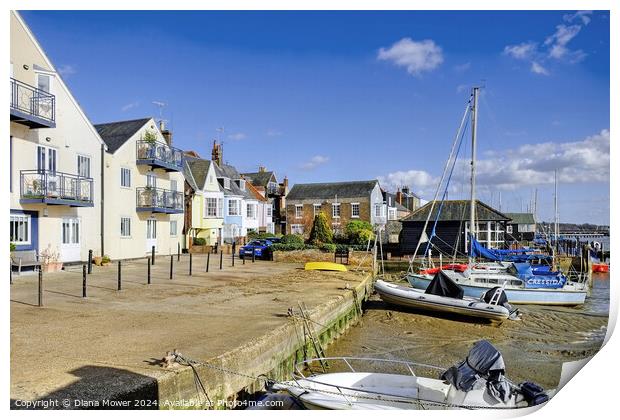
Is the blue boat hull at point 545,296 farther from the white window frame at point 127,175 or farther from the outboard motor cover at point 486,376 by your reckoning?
the white window frame at point 127,175

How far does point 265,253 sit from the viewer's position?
28.5 meters

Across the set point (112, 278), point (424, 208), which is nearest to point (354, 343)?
point (112, 278)

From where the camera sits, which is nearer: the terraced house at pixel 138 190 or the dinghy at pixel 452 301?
the dinghy at pixel 452 301

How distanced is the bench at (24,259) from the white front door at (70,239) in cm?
188

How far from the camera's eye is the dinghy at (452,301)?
15.1m

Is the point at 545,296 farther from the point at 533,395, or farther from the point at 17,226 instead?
the point at 17,226

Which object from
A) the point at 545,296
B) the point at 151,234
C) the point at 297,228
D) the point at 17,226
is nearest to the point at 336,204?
the point at 297,228

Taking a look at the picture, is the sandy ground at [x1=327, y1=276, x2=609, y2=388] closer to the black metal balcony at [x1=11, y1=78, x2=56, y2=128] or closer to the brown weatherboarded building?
the black metal balcony at [x1=11, y1=78, x2=56, y2=128]

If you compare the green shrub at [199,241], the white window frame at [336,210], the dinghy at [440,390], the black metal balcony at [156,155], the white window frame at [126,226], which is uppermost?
the black metal balcony at [156,155]

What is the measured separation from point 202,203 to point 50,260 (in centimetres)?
1768

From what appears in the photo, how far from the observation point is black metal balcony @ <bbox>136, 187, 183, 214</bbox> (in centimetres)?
2542

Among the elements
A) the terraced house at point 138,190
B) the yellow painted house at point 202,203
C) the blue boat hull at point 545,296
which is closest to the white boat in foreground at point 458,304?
the blue boat hull at point 545,296

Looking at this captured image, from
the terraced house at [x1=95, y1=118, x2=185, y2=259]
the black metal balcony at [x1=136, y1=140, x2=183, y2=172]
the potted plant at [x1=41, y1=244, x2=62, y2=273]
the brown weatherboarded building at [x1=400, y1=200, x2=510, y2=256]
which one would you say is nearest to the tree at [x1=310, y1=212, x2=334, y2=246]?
the brown weatherboarded building at [x1=400, y1=200, x2=510, y2=256]

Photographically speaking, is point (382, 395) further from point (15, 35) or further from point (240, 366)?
point (15, 35)
